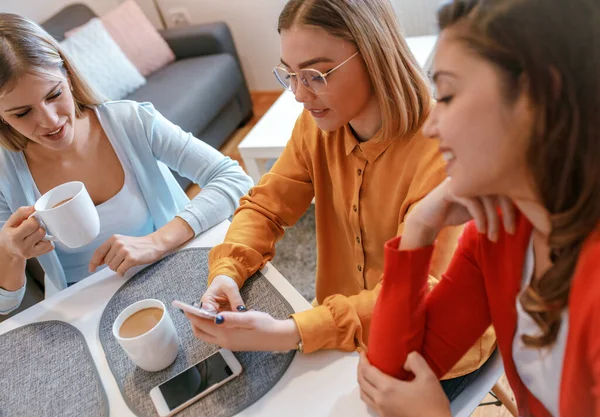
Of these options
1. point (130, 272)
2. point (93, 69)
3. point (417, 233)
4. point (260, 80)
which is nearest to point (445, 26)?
point (417, 233)

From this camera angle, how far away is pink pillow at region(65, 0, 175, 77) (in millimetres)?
3039

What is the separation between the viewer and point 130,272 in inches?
40.7

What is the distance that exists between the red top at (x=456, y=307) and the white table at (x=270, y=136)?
1.22m

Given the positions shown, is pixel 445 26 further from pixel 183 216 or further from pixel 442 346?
pixel 183 216

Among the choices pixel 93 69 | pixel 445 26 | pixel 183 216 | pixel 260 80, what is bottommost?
pixel 260 80

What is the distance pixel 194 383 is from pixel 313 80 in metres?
0.58

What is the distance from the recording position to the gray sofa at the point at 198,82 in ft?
9.01

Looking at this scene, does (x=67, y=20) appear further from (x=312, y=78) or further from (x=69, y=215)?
(x=312, y=78)

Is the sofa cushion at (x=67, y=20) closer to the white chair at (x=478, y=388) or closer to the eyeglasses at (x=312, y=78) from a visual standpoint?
the eyeglasses at (x=312, y=78)

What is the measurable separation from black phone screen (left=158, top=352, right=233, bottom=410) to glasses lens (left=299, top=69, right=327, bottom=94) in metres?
0.52

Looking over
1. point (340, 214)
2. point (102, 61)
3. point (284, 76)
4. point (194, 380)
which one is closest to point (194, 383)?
point (194, 380)

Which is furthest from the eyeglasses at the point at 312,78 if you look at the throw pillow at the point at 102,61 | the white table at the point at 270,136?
the throw pillow at the point at 102,61

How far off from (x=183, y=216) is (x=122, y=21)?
8.12 feet

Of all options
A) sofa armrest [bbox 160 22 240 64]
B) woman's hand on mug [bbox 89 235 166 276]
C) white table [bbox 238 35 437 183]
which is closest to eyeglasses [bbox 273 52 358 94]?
woman's hand on mug [bbox 89 235 166 276]
